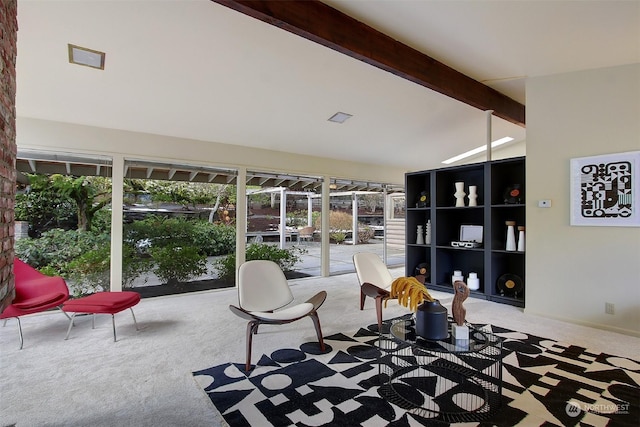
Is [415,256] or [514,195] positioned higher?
[514,195]

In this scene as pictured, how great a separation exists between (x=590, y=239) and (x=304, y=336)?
133 inches

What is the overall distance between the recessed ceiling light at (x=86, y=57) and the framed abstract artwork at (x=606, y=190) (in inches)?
207

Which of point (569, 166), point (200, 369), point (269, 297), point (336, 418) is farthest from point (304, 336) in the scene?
point (569, 166)

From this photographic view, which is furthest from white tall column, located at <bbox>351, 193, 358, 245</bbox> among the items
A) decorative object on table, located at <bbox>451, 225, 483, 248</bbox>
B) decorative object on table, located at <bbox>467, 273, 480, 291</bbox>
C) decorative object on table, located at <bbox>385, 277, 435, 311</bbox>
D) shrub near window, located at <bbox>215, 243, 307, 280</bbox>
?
decorative object on table, located at <bbox>385, 277, 435, 311</bbox>

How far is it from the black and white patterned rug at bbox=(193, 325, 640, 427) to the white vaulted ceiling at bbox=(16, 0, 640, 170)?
9.89ft

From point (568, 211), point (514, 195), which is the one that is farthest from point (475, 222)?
point (568, 211)

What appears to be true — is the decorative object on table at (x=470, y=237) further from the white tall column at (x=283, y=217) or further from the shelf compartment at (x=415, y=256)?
the white tall column at (x=283, y=217)

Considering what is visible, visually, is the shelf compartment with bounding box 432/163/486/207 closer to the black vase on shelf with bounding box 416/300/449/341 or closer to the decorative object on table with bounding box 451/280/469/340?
the decorative object on table with bounding box 451/280/469/340

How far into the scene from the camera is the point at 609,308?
3.51 metres

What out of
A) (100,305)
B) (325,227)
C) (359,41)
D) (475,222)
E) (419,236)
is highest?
(359,41)

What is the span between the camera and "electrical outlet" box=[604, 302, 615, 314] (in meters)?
3.49

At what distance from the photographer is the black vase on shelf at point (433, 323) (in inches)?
86.9

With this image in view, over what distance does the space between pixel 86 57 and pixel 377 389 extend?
4.01 m

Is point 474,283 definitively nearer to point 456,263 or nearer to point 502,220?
point 456,263
